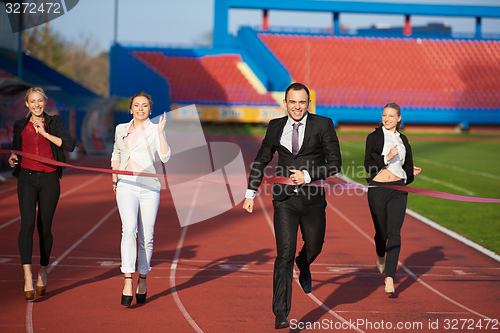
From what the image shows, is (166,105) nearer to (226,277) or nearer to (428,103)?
(428,103)

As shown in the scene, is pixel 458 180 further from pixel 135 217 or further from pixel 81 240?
pixel 135 217

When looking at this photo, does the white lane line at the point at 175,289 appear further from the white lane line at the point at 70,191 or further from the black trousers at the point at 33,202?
the white lane line at the point at 70,191

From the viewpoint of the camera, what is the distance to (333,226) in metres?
11.4

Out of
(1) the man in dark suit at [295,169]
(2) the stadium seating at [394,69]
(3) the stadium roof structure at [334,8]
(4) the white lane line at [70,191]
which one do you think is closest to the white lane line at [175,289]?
(1) the man in dark suit at [295,169]

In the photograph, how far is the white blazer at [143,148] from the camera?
5.87 m

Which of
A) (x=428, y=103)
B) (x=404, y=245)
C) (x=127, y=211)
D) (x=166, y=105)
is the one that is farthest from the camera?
(x=428, y=103)

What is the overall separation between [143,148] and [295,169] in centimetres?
159

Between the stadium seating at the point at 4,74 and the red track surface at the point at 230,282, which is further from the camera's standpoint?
the stadium seating at the point at 4,74

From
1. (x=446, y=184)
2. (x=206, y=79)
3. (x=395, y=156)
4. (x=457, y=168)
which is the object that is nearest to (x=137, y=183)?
(x=395, y=156)

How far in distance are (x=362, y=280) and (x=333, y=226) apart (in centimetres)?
412

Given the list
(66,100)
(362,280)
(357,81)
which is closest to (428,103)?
(357,81)

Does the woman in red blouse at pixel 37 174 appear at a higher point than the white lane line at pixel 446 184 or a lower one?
higher

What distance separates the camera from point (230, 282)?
709 cm

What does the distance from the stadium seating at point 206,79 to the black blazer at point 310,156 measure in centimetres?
4103
